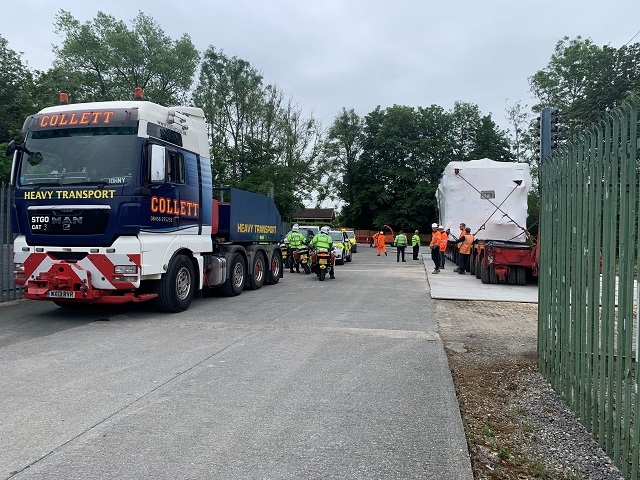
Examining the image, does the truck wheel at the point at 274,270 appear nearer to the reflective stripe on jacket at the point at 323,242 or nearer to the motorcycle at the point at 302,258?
the reflective stripe on jacket at the point at 323,242

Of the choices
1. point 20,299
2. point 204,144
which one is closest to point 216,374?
point 204,144

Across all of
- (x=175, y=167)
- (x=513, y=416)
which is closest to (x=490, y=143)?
(x=175, y=167)

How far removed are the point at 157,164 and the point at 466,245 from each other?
12.3 meters

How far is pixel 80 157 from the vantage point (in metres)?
8.78

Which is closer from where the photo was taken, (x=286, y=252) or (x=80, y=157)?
(x=80, y=157)

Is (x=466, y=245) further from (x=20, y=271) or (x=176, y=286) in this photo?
(x=20, y=271)

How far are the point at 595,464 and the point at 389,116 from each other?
6270 centimetres

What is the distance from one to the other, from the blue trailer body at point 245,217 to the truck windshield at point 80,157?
405cm

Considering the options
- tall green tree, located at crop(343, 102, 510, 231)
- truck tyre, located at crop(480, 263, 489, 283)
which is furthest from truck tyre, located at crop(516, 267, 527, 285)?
tall green tree, located at crop(343, 102, 510, 231)

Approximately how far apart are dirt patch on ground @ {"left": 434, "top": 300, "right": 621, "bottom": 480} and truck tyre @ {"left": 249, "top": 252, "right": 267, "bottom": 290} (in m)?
6.59

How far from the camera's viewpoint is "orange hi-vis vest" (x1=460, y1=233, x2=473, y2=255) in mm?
18219

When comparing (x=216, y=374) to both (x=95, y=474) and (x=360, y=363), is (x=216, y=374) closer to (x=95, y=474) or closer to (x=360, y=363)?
(x=360, y=363)

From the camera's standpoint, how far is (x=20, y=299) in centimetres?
1124

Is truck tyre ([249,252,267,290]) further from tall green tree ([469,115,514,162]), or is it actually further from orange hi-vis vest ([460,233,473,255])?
tall green tree ([469,115,514,162])
